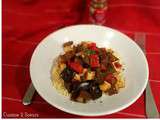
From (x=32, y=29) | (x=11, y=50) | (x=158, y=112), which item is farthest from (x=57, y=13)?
(x=158, y=112)

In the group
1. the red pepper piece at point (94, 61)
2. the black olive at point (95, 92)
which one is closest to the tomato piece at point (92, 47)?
the red pepper piece at point (94, 61)

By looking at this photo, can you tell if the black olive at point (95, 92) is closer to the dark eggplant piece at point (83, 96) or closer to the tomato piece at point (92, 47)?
the dark eggplant piece at point (83, 96)

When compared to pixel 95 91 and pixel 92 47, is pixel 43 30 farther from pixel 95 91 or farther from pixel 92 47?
pixel 95 91

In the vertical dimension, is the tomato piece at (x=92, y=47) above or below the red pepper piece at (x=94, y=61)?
above

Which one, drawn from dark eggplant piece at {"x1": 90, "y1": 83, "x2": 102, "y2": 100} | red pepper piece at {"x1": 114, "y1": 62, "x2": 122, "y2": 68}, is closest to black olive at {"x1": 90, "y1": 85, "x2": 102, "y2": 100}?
dark eggplant piece at {"x1": 90, "y1": 83, "x2": 102, "y2": 100}

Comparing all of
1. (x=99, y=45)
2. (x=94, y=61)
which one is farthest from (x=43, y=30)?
(x=94, y=61)

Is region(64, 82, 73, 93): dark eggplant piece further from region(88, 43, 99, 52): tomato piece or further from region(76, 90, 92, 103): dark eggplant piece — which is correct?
region(88, 43, 99, 52): tomato piece

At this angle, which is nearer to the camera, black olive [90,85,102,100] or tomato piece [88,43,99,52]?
black olive [90,85,102,100]
